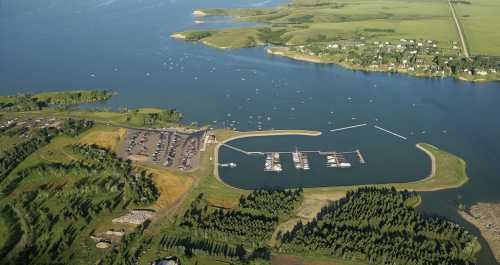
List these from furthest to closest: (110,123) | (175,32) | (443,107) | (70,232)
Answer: (175,32) < (443,107) < (110,123) < (70,232)

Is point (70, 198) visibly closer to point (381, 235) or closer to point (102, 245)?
point (102, 245)

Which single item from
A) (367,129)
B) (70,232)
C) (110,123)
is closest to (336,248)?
(70,232)

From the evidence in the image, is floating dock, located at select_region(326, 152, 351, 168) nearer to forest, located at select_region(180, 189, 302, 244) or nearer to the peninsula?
the peninsula

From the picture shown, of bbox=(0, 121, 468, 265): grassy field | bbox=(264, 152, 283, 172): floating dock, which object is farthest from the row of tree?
bbox=(264, 152, 283, 172): floating dock

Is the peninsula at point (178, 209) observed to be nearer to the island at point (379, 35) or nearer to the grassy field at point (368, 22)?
the island at point (379, 35)

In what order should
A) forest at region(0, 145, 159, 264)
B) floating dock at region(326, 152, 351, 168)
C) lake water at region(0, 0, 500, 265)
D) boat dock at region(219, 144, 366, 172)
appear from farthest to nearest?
1. floating dock at region(326, 152, 351, 168)
2. boat dock at region(219, 144, 366, 172)
3. lake water at region(0, 0, 500, 265)
4. forest at region(0, 145, 159, 264)

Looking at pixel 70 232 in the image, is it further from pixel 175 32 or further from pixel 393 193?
pixel 175 32
